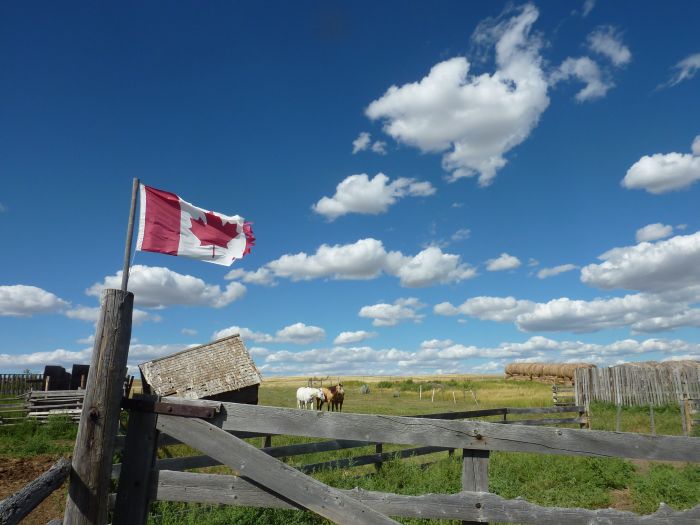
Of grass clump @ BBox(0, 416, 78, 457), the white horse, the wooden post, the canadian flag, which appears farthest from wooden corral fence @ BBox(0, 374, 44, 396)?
the wooden post

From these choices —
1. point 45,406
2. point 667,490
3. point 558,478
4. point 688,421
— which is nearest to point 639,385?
point 688,421

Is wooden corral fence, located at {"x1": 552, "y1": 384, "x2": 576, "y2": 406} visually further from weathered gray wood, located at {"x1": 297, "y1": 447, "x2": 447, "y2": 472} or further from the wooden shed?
weathered gray wood, located at {"x1": 297, "y1": 447, "x2": 447, "y2": 472}

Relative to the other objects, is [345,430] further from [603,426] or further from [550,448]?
[603,426]

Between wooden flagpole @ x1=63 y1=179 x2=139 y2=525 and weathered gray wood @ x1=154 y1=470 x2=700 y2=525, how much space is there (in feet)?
2.10

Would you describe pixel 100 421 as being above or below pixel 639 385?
above

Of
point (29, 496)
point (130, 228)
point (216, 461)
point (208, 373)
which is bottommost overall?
point (216, 461)

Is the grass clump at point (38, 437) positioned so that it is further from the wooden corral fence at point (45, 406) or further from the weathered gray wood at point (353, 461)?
the weathered gray wood at point (353, 461)

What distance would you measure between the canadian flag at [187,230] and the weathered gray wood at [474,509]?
6.37 meters

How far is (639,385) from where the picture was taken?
85.0 feet

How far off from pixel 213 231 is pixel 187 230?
1.66 feet

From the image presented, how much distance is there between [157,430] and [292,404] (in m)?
34.2

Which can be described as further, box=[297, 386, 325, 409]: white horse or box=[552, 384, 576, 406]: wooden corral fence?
box=[552, 384, 576, 406]: wooden corral fence

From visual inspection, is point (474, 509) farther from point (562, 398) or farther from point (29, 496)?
point (562, 398)

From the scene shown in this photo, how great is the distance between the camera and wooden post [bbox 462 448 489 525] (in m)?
3.34
